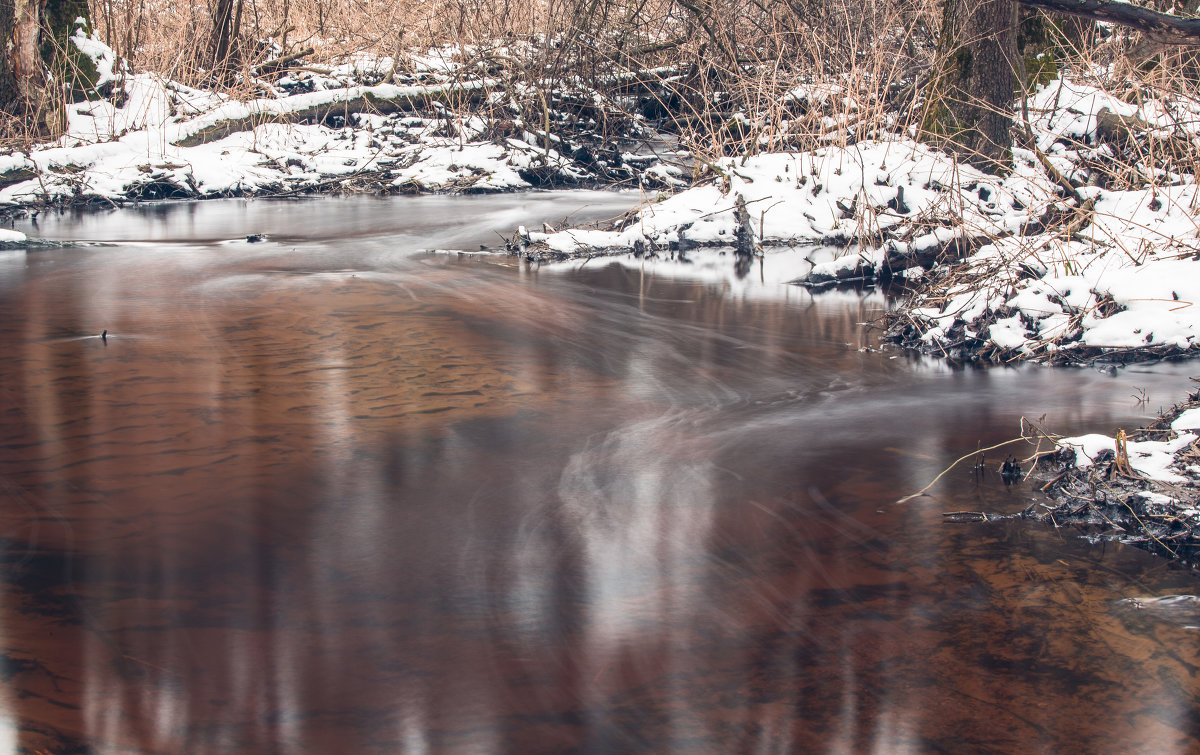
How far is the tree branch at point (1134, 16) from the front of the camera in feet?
10.1

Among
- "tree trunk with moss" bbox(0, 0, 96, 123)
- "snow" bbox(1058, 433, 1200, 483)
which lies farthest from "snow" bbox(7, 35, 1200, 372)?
"snow" bbox(1058, 433, 1200, 483)

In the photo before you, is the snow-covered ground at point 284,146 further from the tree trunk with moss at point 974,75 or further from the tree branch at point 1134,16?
the tree branch at point 1134,16

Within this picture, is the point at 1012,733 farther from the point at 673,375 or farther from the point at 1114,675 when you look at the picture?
the point at 673,375

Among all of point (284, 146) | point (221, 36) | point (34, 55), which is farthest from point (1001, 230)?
point (221, 36)

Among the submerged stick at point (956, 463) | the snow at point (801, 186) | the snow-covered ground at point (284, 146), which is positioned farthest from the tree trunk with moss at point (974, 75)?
the submerged stick at point (956, 463)

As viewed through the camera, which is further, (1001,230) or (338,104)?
(338,104)

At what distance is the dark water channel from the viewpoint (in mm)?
2959

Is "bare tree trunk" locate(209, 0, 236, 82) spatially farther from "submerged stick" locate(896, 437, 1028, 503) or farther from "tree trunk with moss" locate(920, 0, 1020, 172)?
"submerged stick" locate(896, 437, 1028, 503)

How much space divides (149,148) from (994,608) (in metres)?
14.6

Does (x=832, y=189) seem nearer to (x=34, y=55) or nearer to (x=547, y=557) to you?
(x=547, y=557)

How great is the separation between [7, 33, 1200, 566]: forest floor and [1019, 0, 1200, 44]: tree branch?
1.65 meters

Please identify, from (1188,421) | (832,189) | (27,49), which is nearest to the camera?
(1188,421)

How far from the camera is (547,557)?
3959mm

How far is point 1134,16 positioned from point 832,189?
8003 mm
